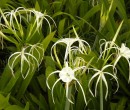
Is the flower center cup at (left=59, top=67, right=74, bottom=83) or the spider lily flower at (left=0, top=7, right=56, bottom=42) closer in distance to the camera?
the flower center cup at (left=59, top=67, right=74, bottom=83)

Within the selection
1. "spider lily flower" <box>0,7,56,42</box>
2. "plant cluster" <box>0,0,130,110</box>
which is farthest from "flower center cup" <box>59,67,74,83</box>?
"spider lily flower" <box>0,7,56,42</box>

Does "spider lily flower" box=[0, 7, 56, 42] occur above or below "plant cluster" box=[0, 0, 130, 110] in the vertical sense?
above

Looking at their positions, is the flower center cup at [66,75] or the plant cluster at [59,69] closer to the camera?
the flower center cup at [66,75]

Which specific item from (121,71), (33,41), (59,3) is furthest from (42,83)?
(59,3)

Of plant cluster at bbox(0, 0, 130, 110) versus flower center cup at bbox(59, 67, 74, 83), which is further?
plant cluster at bbox(0, 0, 130, 110)

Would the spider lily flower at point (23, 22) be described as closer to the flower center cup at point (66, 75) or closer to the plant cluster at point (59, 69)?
the plant cluster at point (59, 69)

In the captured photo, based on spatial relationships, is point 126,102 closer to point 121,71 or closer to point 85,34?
point 121,71

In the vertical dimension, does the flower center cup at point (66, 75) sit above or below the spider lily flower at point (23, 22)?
below

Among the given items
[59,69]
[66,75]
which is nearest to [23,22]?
[59,69]

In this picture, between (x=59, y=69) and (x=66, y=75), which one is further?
(x=59, y=69)

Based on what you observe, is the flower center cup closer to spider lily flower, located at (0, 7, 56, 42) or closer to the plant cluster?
the plant cluster

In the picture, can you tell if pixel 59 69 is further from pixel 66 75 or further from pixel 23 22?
pixel 66 75

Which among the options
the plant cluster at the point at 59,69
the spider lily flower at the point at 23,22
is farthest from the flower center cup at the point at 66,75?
the spider lily flower at the point at 23,22
